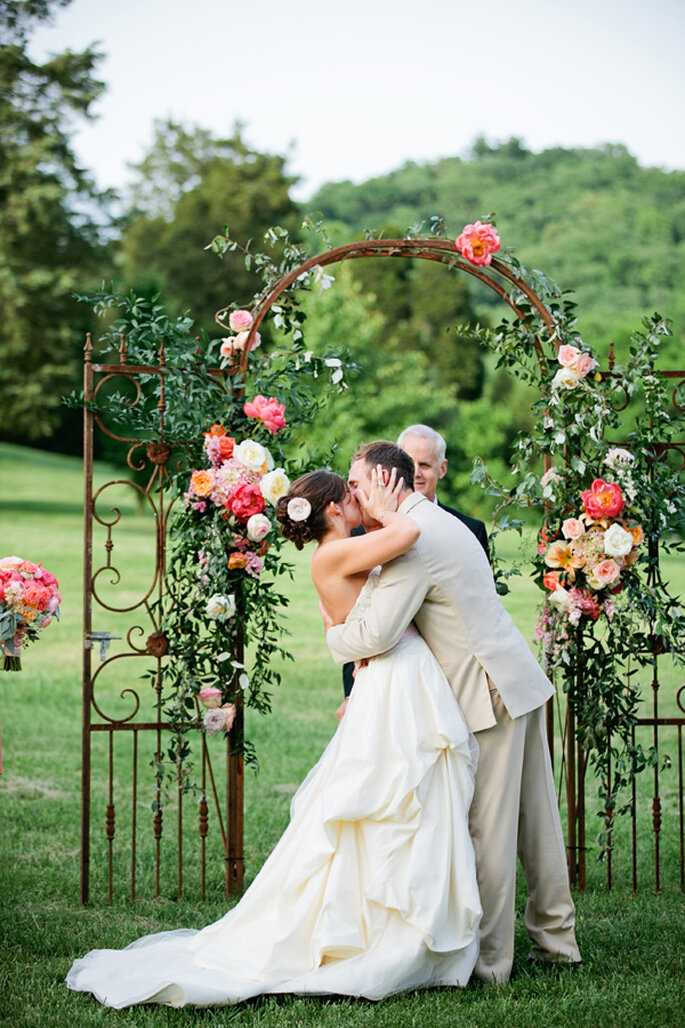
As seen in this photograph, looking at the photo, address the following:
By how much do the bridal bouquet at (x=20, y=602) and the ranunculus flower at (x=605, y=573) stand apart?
242 centimetres

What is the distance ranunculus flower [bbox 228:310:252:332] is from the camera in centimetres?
517

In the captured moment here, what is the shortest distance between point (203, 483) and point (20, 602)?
1.01 meters

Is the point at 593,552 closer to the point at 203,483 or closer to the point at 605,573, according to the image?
the point at 605,573

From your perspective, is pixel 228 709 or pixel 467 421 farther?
pixel 467 421

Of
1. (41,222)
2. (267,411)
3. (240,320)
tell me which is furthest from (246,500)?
(41,222)

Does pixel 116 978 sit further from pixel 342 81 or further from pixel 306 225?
pixel 342 81

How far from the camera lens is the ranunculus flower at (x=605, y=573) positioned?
4.92 meters

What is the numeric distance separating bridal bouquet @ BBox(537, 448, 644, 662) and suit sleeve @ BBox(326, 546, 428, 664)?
1.27m

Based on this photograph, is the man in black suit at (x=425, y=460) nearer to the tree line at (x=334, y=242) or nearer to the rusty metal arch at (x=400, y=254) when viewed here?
the rusty metal arch at (x=400, y=254)

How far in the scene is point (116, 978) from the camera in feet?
13.0

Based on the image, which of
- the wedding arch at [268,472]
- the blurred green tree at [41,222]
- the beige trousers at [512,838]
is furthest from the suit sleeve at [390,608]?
the blurred green tree at [41,222]

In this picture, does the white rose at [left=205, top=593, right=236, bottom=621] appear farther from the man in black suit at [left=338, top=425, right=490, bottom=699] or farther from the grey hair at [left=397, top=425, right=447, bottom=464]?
the grey hair at [left=397, top=425, right=447, bottom=464]

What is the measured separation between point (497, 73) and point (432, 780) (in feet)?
108

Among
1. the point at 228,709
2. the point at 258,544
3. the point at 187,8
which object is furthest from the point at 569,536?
the point at 187,8
